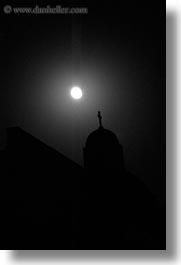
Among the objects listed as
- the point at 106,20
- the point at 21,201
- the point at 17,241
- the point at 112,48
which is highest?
the point at 106,20

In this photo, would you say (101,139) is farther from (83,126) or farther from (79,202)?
(79,202)

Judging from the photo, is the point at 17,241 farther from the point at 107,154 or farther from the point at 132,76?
the point at 132,76

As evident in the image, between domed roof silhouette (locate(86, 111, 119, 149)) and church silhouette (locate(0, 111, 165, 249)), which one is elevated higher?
domed roof silhouette (locate(86, 111, 119, 149))

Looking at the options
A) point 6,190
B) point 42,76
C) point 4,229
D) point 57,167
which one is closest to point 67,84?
point 42,76

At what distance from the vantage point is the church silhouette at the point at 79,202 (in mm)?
1377

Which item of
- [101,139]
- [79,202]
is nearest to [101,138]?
[101,139]

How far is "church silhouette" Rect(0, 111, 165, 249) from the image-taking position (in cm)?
138

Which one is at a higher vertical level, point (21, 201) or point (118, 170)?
point (118, 170)

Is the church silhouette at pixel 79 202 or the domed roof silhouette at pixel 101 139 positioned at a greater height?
the domed roof silhouette at pixel 101 139

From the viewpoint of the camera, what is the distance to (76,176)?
54.8 inches

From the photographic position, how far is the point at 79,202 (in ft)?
4.55

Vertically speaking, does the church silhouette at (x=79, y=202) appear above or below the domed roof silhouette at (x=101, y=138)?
below

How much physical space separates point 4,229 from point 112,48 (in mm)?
842

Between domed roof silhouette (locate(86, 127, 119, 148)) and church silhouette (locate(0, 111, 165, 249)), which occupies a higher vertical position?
domed roof silhouette (locate(86, 127, 119, 148))
